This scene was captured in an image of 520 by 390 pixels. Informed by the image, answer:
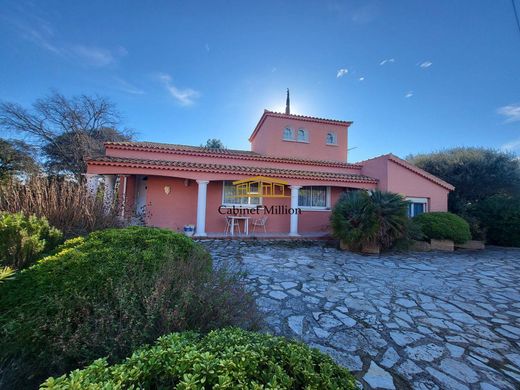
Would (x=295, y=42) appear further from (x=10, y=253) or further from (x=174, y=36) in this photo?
(x=10, y=253)

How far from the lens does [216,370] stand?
1186 mm

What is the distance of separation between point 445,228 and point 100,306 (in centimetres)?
1139

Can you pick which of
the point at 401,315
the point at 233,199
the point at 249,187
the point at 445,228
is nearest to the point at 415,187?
the point at 445,228

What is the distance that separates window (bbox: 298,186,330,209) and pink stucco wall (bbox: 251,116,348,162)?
3.10m

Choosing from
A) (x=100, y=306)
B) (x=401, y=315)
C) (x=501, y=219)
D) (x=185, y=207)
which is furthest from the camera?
(x=185, y=207)

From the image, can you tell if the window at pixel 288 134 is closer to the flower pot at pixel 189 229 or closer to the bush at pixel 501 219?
the flower pot at pixel 189 229

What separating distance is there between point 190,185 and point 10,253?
7.92 m

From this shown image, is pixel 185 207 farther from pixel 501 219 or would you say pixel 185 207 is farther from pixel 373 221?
pixel 501 219

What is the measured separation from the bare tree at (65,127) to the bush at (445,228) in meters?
21.4

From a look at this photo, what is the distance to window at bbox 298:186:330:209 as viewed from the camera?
11945mm

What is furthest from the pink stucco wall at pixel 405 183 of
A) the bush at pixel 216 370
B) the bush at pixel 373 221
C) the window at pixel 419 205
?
the bush at pixel 216 370

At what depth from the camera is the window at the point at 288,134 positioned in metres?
14.2

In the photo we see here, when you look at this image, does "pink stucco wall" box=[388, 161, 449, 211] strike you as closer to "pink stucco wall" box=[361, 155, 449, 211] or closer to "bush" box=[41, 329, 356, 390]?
"pink stucco wall" box=[361, 155, 449, 211]

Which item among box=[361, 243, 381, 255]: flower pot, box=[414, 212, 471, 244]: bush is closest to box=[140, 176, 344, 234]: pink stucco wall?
box=[361, 243, 381, 255]: flower pot
